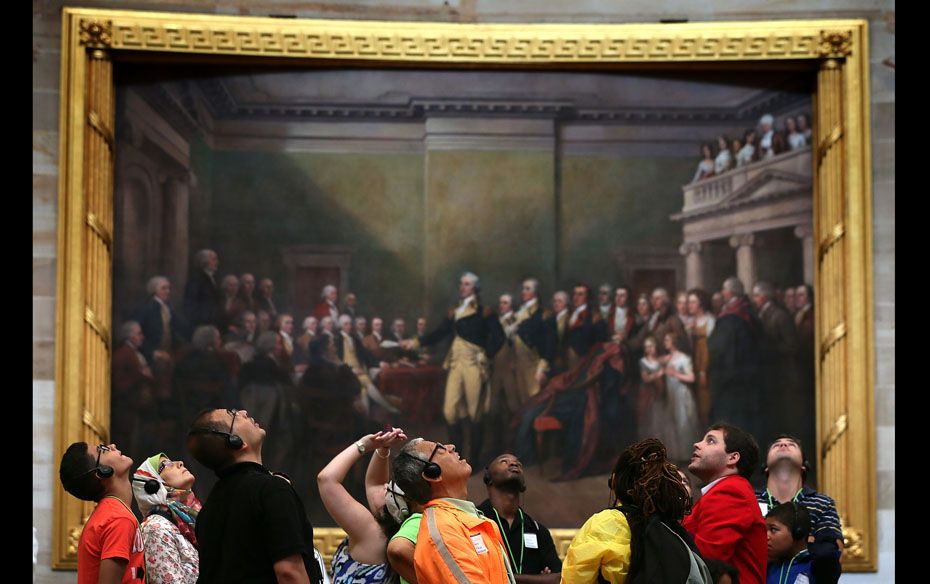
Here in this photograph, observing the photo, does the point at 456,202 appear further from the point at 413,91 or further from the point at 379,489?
the point at 379,489

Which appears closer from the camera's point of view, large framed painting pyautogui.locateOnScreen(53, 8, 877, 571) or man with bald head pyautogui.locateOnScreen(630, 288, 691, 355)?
large framed painting pyautogui.locateOnScreen(53, 8, 877, 571)

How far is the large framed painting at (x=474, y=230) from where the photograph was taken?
11.0 m

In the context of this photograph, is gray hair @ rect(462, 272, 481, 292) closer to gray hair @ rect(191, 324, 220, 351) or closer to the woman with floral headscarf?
gray hair @ rect(191, 324, 220, 351)

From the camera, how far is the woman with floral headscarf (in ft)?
20.6

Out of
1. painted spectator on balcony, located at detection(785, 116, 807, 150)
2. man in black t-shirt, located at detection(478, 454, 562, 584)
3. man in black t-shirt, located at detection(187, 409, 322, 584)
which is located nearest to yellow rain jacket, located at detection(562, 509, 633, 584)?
man in black t-shirt, located at detection(187, 409, 322, 584)

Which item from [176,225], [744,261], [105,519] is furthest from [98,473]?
[744,261]

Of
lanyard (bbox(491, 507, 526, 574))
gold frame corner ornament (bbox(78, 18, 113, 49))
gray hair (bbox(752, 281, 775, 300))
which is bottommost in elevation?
lanyard (bbox(491, 507, 526, 574))

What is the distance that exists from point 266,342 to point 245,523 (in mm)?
5770

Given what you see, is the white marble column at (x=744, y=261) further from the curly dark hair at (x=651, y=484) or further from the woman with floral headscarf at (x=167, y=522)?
the curly dark hair at (x=651, y=484)

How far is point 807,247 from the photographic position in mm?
11305

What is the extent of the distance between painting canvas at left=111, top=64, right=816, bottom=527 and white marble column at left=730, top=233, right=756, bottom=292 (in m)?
0.02

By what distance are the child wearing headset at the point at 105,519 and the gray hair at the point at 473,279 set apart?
5.07 meters

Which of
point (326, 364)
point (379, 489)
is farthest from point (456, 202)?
point (379, 489)

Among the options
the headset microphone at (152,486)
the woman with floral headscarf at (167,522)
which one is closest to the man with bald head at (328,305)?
the woman with floral headscarf at (167,522)
